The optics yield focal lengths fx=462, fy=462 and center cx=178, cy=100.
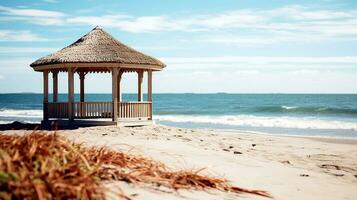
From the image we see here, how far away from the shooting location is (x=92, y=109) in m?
17.9

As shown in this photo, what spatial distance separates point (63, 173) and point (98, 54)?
13143 mm

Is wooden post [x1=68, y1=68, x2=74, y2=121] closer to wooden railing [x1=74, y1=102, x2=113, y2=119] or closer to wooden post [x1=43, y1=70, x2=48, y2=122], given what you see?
wooden railing [x1=74, y1=102, x2=113, y2=119]

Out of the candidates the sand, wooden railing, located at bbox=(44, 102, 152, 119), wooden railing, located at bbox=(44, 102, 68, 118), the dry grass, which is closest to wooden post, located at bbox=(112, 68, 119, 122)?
wooden railing, located at bbox=(44, 102, 152, 119)

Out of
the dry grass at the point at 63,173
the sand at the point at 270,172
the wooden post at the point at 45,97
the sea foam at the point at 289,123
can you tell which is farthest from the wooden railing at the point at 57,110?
the sea foam at the point at 289,123

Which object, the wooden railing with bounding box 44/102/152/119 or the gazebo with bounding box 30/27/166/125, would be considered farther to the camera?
the wooden railing with bounding box 44/102/152/119

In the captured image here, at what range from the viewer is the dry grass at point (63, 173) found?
12.0 ft

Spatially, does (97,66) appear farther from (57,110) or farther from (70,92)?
(57,110)

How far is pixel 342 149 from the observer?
49.8ft

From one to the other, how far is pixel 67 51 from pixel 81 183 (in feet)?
46.4

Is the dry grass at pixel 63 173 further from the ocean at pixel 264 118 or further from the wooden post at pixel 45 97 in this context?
the ocean at pixel 264 118

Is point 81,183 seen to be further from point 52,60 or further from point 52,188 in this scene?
point 52,60

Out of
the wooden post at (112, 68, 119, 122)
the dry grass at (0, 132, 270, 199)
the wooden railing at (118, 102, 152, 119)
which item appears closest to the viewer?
the dry grass at (0, 132, 270, 199)

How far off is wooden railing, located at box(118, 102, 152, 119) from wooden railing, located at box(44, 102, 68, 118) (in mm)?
2093

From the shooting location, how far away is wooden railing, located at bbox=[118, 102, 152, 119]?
1733cm
